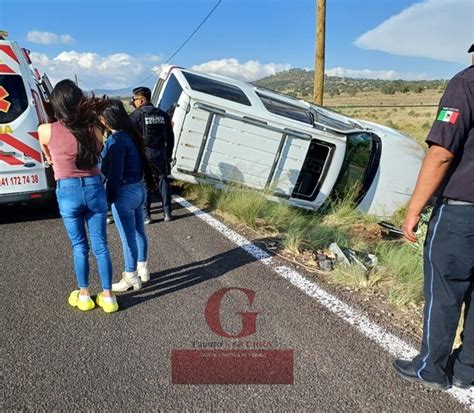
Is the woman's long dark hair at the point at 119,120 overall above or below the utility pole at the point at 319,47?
below

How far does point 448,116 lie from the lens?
2.14m

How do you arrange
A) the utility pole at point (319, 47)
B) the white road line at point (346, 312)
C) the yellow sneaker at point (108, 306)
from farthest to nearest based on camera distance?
the utility pole at point (319, 47), the yellow sneaker at point (108, 306), the white road line at point (346, 312)

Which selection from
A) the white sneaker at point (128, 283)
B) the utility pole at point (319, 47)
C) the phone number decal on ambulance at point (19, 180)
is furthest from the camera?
the utility pole at point (319, 47)

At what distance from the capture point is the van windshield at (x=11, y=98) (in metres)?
5.22

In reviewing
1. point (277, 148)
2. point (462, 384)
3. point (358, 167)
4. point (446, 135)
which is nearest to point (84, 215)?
point (446, 135)

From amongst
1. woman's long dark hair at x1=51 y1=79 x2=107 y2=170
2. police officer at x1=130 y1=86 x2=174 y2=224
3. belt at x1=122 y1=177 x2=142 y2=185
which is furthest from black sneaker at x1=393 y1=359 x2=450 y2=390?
police officer at x1=130 y1=86 x2=174 y2=224

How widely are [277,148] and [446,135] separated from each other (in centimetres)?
431

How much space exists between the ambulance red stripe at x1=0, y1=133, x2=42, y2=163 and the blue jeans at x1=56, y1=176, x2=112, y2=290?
255 cm

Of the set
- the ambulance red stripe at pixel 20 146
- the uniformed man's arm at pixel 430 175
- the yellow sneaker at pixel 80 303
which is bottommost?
the yellow sneaker at pixel 80 303

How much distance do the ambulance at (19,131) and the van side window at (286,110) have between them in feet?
11.1

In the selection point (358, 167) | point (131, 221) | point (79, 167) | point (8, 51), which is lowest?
point (358, 167)

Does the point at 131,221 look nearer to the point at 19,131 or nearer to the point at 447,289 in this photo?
the point at 447,289

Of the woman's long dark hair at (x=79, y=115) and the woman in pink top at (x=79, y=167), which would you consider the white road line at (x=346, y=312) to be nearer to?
the woman in pink top at (x=79, y=167)

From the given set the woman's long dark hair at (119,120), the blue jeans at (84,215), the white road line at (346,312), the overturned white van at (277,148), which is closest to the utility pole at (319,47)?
the overturned white van at (277,148)
